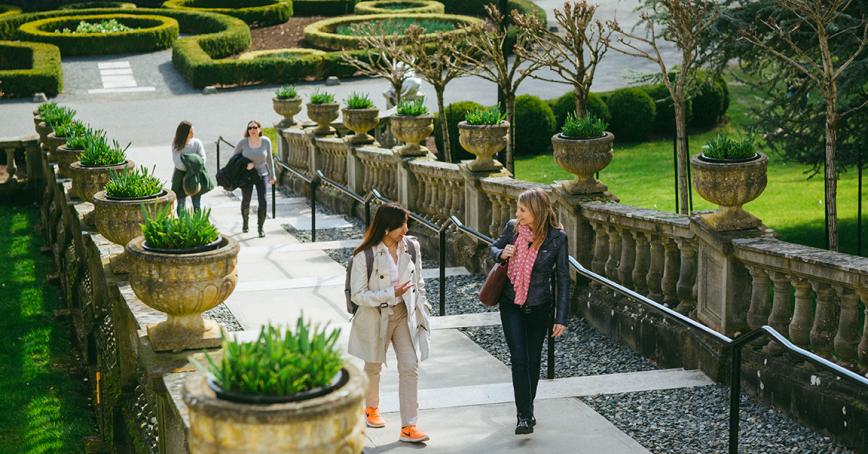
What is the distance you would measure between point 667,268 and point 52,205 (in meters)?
11.2

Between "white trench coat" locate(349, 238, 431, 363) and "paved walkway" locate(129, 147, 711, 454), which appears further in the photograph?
"paved walkway" locate(129, 147, 711, 454)

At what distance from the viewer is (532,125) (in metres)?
26.8

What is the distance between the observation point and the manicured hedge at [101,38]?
3906 centimetres

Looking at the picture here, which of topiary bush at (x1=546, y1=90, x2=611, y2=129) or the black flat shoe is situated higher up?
topiary bush at (x1=546, y1=90, x2=611, y2=129)

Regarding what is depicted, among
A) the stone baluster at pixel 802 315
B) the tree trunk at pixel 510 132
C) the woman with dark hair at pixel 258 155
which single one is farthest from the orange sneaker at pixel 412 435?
the tree trunk at pixel 510 132

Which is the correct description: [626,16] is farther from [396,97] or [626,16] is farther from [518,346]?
[518,346]

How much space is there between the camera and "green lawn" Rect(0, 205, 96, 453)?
11.0 metres

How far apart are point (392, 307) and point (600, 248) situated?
384cm

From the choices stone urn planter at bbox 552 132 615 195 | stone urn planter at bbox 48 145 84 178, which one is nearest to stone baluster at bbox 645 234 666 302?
stone urn planter at bbox 552 132 615 195

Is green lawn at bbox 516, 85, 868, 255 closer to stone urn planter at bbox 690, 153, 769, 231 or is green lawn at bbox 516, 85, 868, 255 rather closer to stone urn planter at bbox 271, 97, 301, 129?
stone urn planter at bbox 271, 97, 301, 129

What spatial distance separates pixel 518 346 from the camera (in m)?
8.15

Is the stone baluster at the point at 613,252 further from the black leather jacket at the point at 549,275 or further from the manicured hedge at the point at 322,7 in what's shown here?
the manicured hedge at the point at 322,7

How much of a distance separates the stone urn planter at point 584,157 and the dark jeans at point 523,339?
3.52 meters

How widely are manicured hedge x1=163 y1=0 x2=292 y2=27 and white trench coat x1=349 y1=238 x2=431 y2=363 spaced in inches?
1462
